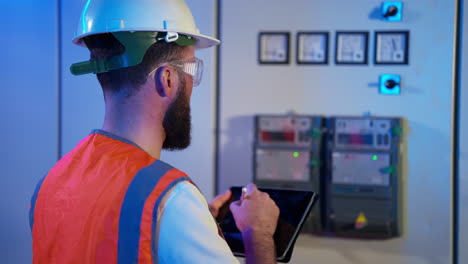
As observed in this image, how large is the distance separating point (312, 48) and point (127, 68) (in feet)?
3.26

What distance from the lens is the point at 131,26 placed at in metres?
1.02

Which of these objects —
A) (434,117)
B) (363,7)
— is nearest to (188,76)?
(363,7)

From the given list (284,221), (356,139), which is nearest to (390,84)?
(356,139)

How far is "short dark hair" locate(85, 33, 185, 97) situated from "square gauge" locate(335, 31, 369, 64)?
914 mm

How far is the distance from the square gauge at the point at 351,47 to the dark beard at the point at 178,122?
3.01 feet

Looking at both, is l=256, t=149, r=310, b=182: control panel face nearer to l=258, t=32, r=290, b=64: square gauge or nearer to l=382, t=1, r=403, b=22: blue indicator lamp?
l=258, t=32, r=290, b=64: square gauge

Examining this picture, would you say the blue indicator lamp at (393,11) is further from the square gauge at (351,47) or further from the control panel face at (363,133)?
the control panel face at (363,133)

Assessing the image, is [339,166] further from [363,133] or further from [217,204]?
[217,204]

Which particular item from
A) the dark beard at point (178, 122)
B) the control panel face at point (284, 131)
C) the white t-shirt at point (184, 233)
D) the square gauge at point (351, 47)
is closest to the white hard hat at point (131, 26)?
the dark beard at point (178, 122)

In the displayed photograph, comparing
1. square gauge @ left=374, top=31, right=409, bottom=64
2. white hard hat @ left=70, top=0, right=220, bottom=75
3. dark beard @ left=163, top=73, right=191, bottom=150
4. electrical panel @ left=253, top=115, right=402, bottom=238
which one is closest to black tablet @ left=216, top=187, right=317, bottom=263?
dark beard @ left=163, top=73, right=191, bottom=150

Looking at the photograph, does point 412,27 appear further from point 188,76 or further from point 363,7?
point 188,76

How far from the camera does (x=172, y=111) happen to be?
3.39 ft

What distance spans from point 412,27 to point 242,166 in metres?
0.90

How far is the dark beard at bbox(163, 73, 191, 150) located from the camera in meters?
1.03
